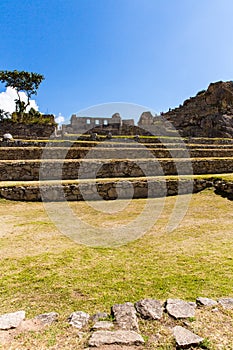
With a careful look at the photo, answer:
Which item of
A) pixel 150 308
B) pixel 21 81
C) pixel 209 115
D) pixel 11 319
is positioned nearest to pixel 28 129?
pixel 21 81

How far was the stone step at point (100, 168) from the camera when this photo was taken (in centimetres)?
945

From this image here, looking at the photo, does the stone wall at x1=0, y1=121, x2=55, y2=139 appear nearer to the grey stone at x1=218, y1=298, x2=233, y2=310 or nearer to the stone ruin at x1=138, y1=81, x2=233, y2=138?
the stone ruin at x1=138, y1=81, x2=233, y2=138

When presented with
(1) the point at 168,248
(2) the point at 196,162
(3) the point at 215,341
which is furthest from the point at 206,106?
(3) the point at 215,341

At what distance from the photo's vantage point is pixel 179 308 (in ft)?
8.02

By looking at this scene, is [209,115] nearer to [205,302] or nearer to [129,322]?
[205,302]

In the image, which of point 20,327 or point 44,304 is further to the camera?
point 44,304

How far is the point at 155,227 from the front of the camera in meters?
5.71

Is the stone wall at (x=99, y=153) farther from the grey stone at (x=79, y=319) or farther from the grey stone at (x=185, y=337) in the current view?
the grey stone at (x=185, y=337)

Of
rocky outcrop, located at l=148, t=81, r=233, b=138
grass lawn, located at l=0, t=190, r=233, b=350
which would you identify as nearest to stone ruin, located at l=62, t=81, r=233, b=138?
rocky outcrop, located at l=148, t=81, r=233, b=138

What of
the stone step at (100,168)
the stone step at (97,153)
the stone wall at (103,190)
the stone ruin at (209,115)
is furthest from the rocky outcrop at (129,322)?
the stone ruin at (209,115)

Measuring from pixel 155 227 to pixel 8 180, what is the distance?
6.57 m

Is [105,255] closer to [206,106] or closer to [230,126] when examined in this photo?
[230,126]

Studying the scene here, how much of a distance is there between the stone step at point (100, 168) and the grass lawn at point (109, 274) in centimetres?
402

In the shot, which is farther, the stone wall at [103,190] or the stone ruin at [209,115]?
the stone ruin at [209,115]
